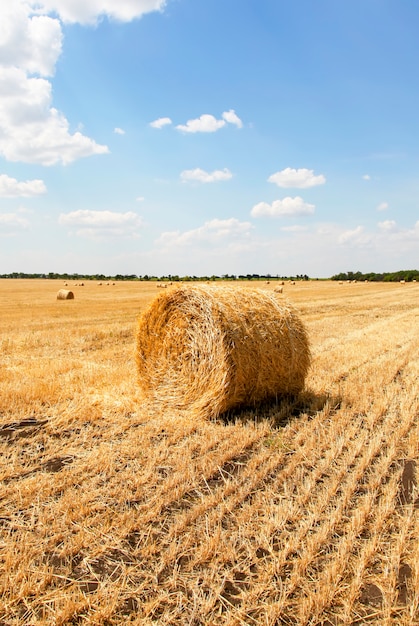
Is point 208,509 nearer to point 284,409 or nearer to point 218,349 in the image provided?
point 218,349

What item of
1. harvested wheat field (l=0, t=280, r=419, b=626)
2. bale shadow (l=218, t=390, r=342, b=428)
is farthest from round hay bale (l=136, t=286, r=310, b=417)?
harvested wheat field (l=0, t=280, r=419, b=626)

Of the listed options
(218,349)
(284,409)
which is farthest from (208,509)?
(284,409)

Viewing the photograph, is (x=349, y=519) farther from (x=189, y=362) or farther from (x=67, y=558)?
(x=189, y=362)

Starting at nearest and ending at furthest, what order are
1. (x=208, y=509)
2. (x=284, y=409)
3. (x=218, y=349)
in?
(x=208, y=509) → (x=218, y=349) → (x=284, y=409)

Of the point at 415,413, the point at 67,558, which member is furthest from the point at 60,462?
the point at 415,413

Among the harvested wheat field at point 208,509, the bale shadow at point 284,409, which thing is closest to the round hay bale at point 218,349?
the bale shadow at point 284,409

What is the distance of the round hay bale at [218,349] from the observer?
591cm

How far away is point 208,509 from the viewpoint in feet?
11.6

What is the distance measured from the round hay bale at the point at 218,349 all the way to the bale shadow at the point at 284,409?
11cm

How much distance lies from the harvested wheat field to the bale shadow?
0.03 meters

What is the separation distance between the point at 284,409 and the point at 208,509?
2.74m

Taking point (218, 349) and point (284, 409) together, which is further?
point (284, 409)

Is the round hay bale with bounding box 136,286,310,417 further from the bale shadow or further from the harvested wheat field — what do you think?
the harvested wheat field

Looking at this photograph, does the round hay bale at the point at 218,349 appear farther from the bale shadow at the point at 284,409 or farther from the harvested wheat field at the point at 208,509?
the harvested wheat field at the point at 208,509
